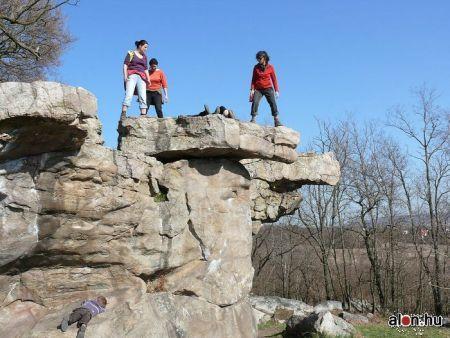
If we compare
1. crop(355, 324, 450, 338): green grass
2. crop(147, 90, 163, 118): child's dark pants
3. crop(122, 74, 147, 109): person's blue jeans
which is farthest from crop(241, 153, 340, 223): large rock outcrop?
crop(355, 324, 450, 338): green grass

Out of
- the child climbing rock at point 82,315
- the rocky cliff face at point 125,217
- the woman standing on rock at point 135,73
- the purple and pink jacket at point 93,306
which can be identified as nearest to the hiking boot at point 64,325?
the child climbing rock at point 82,315

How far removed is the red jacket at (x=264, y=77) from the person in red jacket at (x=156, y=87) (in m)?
1.93

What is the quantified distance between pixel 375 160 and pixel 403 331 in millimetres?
12217

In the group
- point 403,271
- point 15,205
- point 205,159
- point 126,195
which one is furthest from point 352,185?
point 15,205

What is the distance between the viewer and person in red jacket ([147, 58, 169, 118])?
9.79m

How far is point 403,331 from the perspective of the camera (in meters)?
14.6

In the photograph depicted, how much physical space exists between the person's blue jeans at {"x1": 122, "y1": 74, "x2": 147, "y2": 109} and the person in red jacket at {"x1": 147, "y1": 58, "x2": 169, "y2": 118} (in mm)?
685

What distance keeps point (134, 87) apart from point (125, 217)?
2578mm

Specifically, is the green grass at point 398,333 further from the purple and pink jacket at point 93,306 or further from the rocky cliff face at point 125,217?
the purple and pink jacket at point 93,306

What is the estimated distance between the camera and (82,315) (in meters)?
7.08

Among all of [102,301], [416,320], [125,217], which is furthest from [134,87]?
[416,320]

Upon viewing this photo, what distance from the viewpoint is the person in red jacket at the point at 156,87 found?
32.1 feet

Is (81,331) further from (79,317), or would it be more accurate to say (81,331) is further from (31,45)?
(31,45)

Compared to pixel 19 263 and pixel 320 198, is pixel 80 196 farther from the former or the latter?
pixel 320 198
